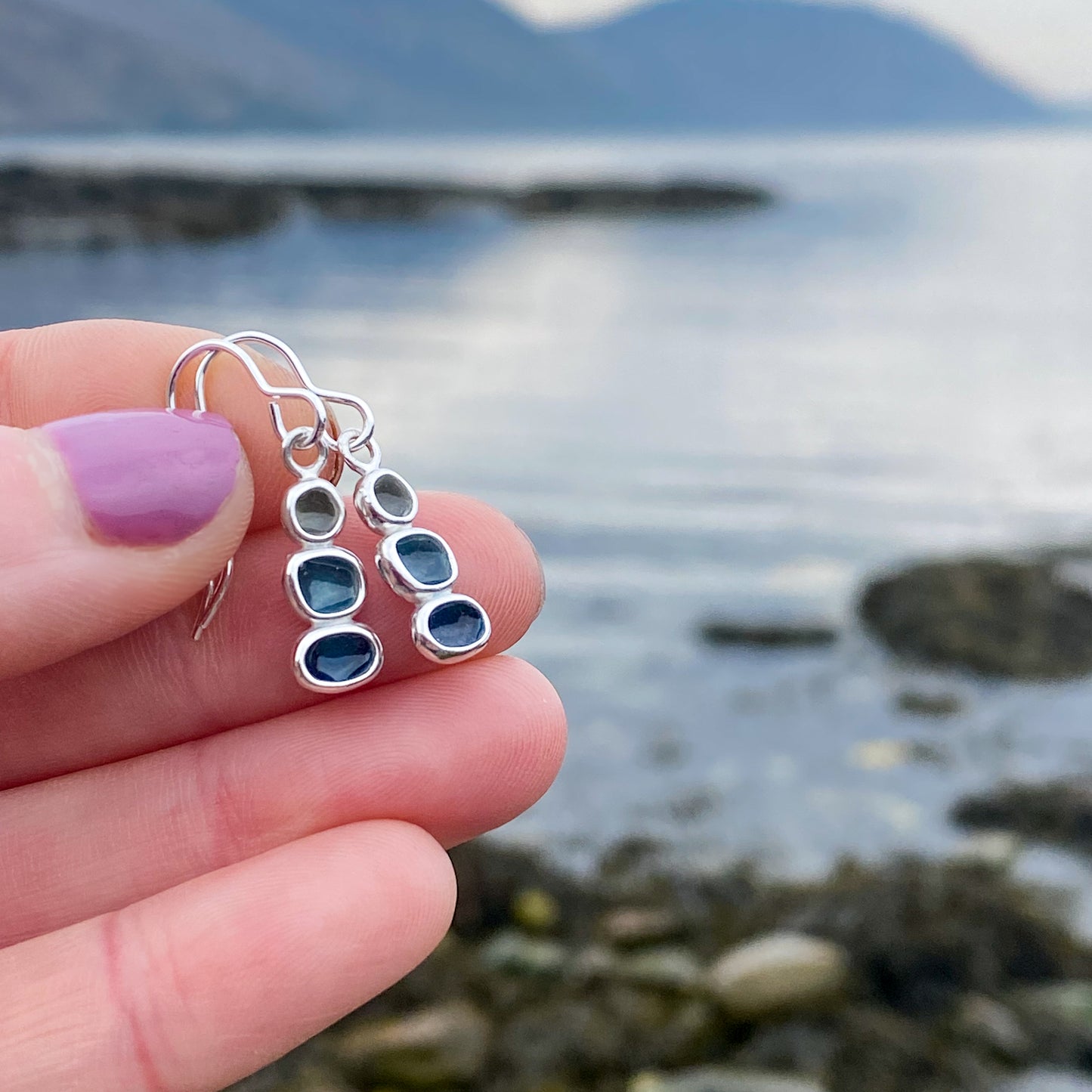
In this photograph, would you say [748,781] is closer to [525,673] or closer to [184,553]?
[525,673]

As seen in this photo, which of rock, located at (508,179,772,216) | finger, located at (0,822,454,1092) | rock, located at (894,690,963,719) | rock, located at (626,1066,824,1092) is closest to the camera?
finger, located at (0,822,454,1092)

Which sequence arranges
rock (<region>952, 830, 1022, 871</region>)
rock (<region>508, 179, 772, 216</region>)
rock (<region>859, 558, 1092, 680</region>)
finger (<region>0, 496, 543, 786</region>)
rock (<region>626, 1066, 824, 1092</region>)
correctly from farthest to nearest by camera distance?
rock (<region>508, 179, 772, 216</region>) → rock (<region>859, 558, 1092, 680</region>) → rock (<region>952, 830, 1022, 871</region>) → rock (<region>626, 1066, 824, 1092</region>) → finger (<region>0, 496, 543, 786</region>)

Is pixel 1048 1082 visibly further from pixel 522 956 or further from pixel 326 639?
pixel 326 639

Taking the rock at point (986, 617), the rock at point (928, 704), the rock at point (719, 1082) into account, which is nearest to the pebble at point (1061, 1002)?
the rock at point (719, 1082)

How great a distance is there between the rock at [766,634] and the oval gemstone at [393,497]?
219cm

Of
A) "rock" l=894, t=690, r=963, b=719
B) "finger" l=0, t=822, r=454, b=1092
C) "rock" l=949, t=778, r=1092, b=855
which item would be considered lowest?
"rock" l=949, t=778, r=1092, b=855

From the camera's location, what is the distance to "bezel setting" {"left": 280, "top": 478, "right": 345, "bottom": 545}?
1.22 m

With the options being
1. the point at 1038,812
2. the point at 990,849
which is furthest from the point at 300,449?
the point at 1038,812

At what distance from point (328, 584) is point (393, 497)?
0.14m

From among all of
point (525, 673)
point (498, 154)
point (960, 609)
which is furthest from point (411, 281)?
point (525, 673)

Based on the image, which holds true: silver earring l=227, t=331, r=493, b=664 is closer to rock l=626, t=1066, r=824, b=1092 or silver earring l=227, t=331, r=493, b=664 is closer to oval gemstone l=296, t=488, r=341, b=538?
oval gemstone l=296, t=488, r=341, b=538

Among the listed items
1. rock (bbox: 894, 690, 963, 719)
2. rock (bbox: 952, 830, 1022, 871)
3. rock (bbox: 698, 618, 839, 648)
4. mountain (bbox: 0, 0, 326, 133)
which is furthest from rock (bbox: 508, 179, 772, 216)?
rock (bbox: 952, 830, 1022, 871)

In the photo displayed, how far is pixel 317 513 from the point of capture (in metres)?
1.23

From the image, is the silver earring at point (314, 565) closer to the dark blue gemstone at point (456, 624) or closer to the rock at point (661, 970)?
the dark blue gemstone at point (456, 624)
